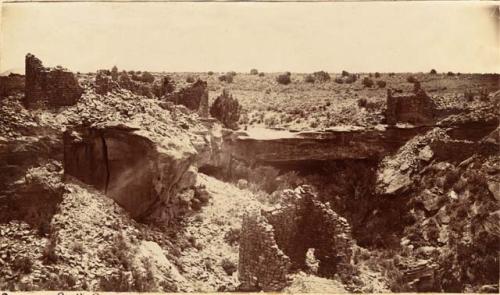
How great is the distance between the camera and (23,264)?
8.71m

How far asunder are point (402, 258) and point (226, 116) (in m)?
5.66

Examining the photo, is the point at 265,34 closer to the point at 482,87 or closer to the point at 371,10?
the point at 371,10

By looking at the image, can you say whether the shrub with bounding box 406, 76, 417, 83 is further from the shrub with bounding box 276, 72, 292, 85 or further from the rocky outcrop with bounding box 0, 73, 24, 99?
the rocky outcrop with bounding box 0, 73, 24, 99

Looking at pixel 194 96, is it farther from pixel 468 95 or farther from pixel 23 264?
pixel 23 264

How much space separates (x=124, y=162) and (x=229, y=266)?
264 cm

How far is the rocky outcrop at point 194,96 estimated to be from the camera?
14.3 m

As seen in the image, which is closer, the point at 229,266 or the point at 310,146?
the point at 229,266

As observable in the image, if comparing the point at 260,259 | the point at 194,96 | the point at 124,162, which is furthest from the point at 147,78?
the point at 260,259

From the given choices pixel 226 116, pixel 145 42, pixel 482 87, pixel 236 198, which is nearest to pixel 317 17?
pixel 145 42

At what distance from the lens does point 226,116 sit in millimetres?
14820

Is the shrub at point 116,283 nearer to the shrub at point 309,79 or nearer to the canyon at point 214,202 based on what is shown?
the canyon at point 214,202

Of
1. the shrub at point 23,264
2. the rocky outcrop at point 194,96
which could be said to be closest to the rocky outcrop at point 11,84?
the shrub at point 23,264

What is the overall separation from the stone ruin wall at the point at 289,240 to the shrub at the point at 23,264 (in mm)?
3356

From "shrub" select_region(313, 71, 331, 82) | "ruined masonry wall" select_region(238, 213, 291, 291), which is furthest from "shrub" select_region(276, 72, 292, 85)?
"ruined masonry wall" select_region(238, 213, 291, 291)
